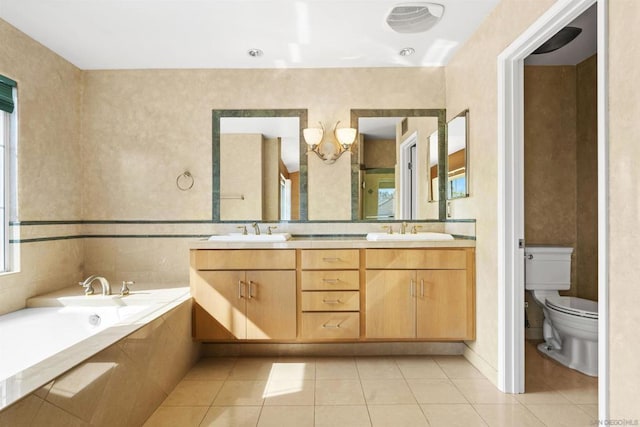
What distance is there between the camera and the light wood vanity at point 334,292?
2660mm

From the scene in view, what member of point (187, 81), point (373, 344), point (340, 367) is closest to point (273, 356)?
point (340, 367)

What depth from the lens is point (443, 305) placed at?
2662 mm

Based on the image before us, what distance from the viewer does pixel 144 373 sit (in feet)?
6.41

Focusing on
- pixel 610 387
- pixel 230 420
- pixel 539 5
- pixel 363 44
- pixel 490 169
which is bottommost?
pixel 230 420

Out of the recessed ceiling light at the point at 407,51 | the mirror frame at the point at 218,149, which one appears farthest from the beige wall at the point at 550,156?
the mirror frame at the point at 218,149

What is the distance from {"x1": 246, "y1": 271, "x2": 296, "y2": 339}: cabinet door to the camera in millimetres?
2668

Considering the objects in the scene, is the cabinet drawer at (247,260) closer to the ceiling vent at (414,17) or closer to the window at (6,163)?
the window at (6,163)

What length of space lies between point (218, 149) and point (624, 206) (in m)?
2.72

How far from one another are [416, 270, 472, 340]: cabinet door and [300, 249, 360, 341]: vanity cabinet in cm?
46

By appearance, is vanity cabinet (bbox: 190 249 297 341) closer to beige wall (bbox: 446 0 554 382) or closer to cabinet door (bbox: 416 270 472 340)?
cabinet door (bbox: 416 270 472 340)

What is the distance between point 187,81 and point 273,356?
2349 millimetres

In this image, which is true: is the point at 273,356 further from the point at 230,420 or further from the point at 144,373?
the point at 144,373

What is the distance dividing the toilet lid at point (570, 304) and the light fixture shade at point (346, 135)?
6.40 feet

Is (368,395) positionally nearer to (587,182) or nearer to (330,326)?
(330,326)
